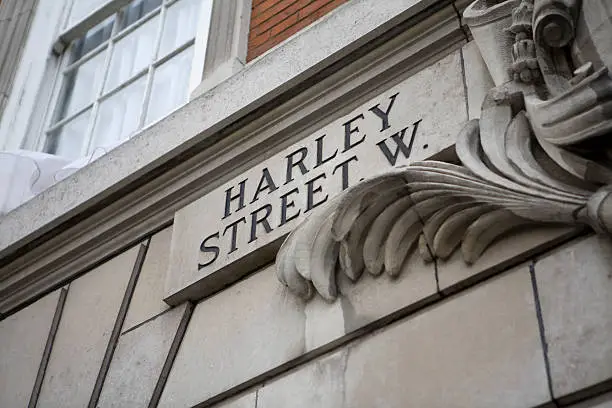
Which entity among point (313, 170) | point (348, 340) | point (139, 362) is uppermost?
point (313, 170)

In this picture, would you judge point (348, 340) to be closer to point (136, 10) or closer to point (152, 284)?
point (152, 284)

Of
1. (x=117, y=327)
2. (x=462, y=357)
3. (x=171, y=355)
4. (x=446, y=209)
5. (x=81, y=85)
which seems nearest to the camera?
(x=462, y=357)

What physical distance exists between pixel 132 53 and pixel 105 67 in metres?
0.23

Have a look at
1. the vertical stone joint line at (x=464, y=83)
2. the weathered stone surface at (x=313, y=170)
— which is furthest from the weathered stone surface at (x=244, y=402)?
the vertical stone joint line at (x=464, y=83)

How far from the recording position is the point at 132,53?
7.19 metres

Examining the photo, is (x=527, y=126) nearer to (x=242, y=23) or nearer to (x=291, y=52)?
(x=291, y=52)

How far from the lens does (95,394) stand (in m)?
4.70

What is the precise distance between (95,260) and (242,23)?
1543 mm

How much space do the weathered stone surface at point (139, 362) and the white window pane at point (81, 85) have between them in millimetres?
2745

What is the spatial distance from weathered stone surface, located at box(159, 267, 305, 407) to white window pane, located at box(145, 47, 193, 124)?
212 cm

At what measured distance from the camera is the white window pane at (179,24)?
683 centimetres

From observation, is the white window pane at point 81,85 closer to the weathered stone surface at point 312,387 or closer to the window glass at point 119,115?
the window glass at point 119,115

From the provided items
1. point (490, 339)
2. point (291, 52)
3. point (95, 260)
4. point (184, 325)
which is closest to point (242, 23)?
point (291, 52)

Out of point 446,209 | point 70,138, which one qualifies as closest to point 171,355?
point 446,209
